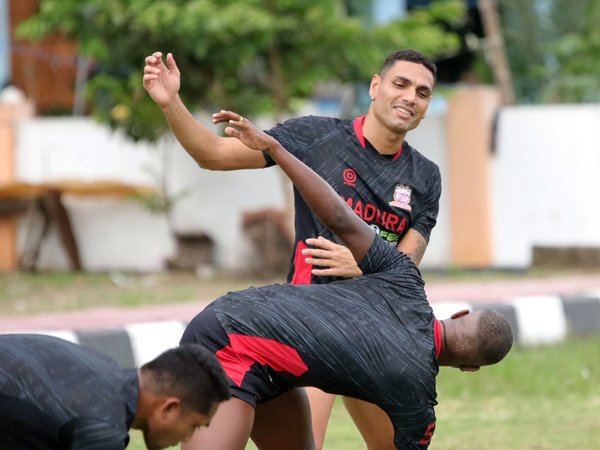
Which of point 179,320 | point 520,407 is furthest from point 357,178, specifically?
point 179,320

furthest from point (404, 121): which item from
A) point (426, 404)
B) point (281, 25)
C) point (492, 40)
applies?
point (492, 40)

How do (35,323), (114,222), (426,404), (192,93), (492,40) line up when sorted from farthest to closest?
(492,40) < (114,222) < (192,93) < (35,323) < (426,404)

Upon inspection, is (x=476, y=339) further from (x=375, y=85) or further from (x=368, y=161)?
(x=375, y=85)

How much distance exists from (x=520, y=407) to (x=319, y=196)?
4078 millimetres

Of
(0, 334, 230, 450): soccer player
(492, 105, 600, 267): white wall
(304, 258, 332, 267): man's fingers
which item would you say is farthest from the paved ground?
(0, 334, 230, 450): soccer player

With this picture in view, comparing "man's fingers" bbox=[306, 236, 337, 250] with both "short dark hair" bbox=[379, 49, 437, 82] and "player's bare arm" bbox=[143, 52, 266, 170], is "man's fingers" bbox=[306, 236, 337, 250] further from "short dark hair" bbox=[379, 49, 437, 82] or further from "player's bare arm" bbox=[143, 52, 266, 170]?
"short dark hair" bbox=[379, 49, 437, 82]

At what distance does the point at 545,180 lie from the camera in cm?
1628

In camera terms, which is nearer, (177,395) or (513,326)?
(177,395)

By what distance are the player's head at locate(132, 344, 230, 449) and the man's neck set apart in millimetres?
2002

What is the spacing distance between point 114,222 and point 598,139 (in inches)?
232

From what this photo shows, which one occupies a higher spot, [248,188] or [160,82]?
[160,82]

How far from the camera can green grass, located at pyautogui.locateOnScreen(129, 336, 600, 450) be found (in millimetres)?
7539

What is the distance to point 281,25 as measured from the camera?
14.4m

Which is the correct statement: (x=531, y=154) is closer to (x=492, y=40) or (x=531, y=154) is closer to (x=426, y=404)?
(x=492, y=40)
